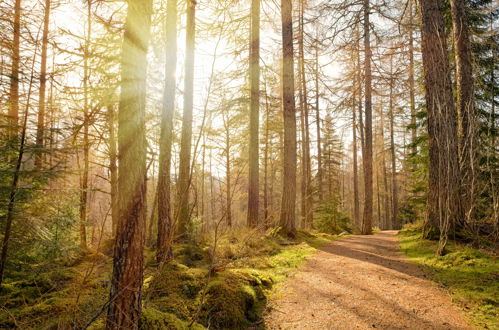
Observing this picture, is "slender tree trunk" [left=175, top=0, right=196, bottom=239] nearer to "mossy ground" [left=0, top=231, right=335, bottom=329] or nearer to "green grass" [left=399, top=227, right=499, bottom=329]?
"mossy ground" [left=0, top=231, right=335, bottom=329]

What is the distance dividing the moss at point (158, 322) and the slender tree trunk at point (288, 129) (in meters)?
5.95

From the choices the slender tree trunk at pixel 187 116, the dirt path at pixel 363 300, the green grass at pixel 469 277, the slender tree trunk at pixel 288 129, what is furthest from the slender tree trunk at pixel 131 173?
the slender tree trunk at pixel 288 129

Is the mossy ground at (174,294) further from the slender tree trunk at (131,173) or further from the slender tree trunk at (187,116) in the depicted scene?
the slender tree trunk at (187,116)

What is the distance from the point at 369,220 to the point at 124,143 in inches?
491

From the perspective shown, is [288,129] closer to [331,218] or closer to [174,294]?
[174,294]

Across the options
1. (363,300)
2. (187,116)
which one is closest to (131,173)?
(363,300)

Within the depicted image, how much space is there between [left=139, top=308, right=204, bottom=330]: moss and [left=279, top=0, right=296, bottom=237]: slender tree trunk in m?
5.95

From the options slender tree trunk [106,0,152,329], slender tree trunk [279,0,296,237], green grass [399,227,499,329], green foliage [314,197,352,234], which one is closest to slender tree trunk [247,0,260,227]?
slender tree trunk [279,0,296,237]

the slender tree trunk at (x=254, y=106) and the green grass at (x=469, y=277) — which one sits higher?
the slender tree trunk at (x=254, y=106)

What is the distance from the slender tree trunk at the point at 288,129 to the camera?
830 centimetres

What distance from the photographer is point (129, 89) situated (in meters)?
2.41

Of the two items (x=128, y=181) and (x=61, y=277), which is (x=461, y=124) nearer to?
(x=128, y=181)

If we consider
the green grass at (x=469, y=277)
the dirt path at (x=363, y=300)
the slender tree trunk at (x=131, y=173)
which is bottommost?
the dirt path at (x=363, y=300)

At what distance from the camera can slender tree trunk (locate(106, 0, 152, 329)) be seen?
228cm
